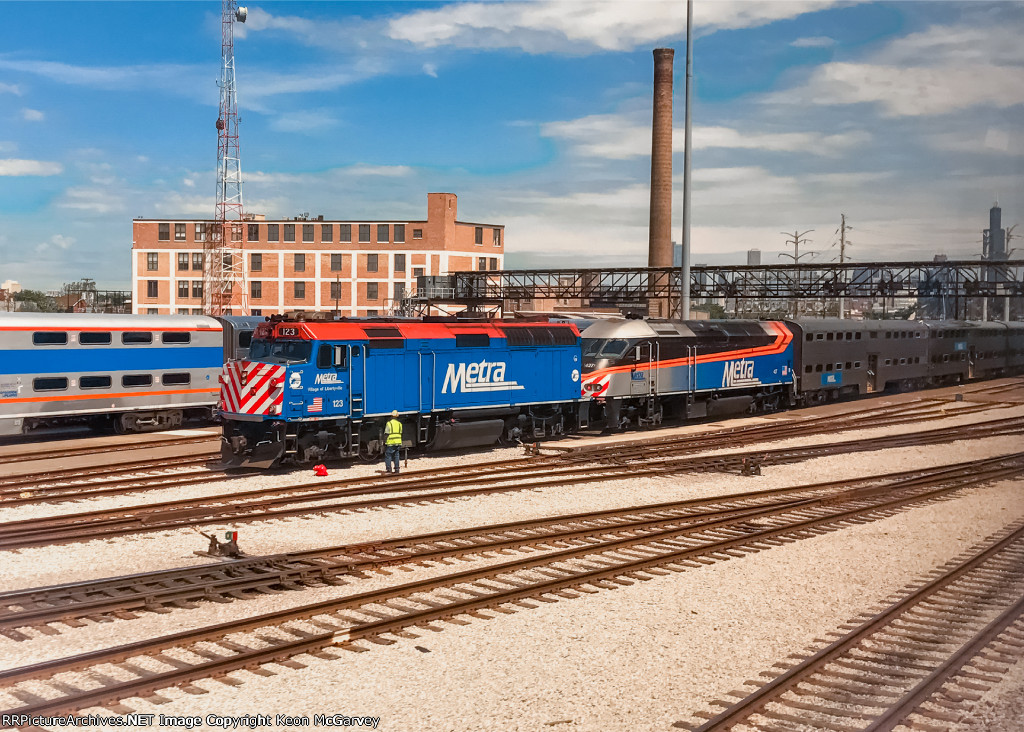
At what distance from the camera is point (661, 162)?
6919 centimetres

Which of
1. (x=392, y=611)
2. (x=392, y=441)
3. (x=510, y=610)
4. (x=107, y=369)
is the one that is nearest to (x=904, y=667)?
(x=510, y=610)

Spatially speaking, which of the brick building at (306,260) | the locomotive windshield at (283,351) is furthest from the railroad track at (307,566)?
the brick building at (306,260)

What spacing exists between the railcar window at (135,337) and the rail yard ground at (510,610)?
21.1 feet

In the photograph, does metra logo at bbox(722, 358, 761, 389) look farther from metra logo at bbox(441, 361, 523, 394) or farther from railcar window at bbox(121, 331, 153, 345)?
railcar window at bbox(121, 331, 153, 345)

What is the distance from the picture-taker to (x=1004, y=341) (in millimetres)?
59500

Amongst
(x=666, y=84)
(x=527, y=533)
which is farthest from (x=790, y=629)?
(x=666, y=84)

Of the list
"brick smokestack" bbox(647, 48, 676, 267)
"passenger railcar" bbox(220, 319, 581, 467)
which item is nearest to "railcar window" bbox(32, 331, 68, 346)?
"passenger railcar" bbox(220, 319, 581, 467)

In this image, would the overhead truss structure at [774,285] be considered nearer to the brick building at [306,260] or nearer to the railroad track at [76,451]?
the brick building at [306,260]

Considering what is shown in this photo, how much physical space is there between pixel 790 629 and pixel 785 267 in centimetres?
5514

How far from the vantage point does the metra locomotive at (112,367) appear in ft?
87.0

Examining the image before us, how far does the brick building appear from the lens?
265ft

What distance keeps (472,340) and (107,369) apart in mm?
11611

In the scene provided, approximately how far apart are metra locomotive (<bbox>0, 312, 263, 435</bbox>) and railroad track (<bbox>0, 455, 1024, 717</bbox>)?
18.5 meters

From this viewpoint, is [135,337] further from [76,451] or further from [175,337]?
[76,451]
